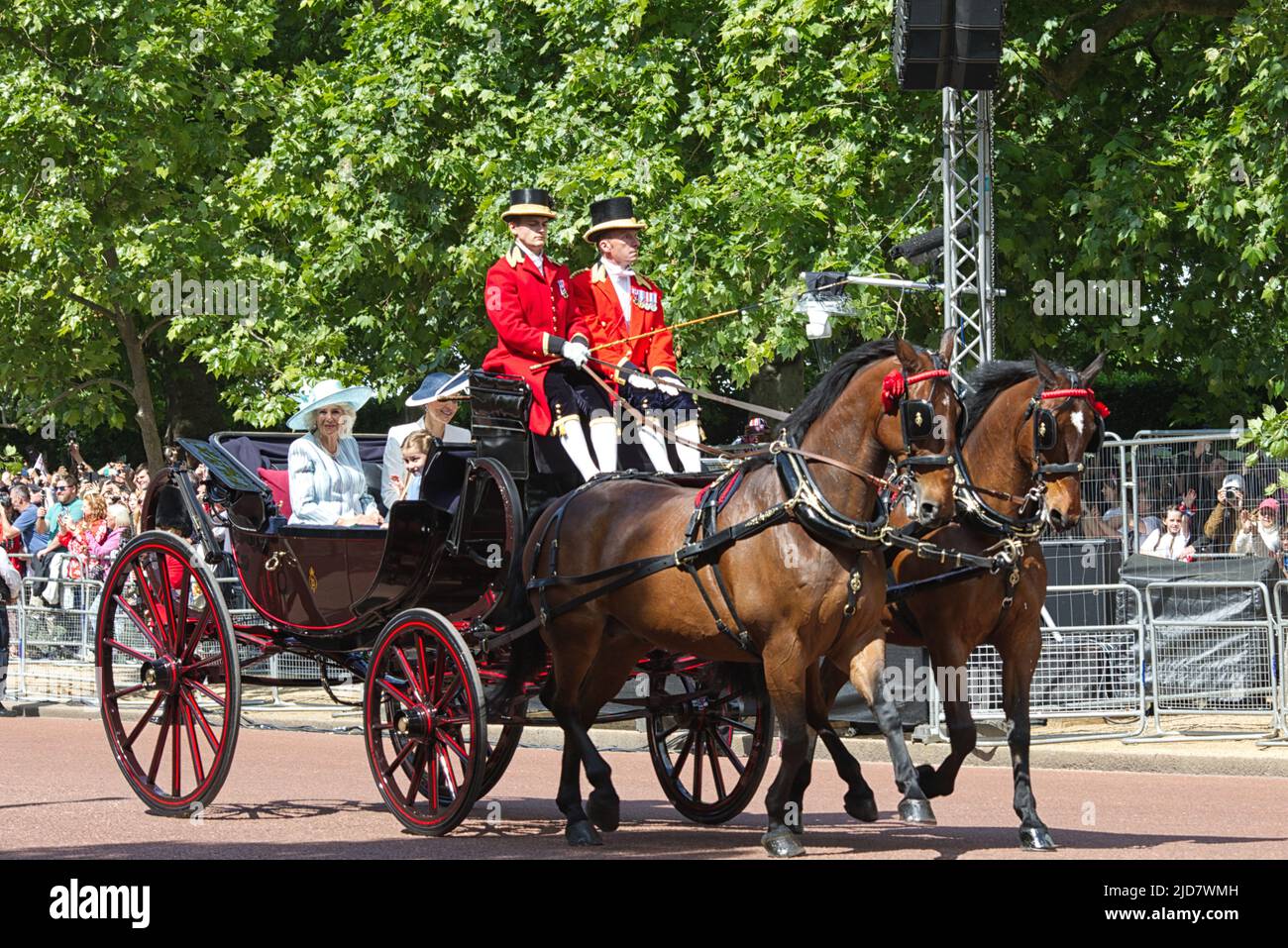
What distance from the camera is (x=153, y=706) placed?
10.1 m

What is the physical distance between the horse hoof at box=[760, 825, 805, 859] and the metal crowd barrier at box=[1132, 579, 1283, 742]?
22.4 ft

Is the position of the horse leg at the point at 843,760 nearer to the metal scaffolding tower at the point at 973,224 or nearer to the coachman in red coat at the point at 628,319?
the coachman in red coat at the point at 628,319

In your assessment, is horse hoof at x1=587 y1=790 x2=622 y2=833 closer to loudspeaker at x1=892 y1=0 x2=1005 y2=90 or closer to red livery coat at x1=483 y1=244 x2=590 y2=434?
red livery coat at x1=483 y1=244 x2=590 y2=434

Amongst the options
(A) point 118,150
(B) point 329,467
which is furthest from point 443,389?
(A) point 118,150

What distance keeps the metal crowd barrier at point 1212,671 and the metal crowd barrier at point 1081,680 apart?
165 millimetres

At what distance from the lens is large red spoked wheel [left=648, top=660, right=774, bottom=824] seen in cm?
953

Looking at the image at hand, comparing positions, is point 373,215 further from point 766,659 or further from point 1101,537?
point 766,659

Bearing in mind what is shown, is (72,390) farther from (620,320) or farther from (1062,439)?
(1062,439)

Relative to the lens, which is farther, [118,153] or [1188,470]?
[118,153]

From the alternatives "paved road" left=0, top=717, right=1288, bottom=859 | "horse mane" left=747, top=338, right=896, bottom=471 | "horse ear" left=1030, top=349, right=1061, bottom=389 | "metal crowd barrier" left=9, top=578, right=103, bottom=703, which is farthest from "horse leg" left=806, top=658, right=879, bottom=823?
"metal crowd barrier" left=9, top=578, right=103, bottom=703

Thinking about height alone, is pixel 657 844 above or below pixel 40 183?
below

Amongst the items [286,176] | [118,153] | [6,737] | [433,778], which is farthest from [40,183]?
[433,778]

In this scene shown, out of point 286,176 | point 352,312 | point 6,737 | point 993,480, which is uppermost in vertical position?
point 286,176

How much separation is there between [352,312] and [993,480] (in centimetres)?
1505
